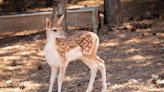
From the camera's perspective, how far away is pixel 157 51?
23.5 ft

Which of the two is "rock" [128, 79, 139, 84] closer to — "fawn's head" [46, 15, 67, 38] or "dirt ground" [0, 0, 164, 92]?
"dirt ground" [0, 0, 164, 92]

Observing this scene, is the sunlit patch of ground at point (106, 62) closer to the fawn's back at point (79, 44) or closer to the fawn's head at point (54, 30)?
the fawn's back at point (79, 44)

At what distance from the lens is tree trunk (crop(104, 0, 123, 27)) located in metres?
9.98

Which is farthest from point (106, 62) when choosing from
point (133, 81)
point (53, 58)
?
point (53, 58)

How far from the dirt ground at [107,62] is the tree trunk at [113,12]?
0.37 meters

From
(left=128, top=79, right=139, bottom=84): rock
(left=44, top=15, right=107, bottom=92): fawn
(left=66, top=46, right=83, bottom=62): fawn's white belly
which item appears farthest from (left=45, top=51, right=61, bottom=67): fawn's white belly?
(left=128, top=79, right=139, bottom=84): rock

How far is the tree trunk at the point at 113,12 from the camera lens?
998 centimetres

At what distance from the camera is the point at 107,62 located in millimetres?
6785

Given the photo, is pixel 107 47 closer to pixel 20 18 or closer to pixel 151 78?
pixel 151 78

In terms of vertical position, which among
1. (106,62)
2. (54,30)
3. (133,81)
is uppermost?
(54,30)

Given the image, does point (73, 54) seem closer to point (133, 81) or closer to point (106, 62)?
point (133, 81)

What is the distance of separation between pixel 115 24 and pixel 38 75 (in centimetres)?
503

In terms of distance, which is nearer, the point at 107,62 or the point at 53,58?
the point at 53,58

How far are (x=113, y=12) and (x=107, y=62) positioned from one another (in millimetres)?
3835
